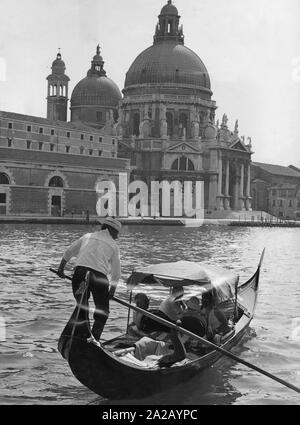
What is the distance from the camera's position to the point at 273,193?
267 ft

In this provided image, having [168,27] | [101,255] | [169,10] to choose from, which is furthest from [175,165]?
[101,255]

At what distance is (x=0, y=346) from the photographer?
9523mm

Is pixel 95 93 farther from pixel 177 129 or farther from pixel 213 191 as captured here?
pixel 213 191

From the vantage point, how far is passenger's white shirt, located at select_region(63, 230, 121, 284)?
291 inches

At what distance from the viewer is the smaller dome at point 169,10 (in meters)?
75.4

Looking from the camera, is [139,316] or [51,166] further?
[51,166]

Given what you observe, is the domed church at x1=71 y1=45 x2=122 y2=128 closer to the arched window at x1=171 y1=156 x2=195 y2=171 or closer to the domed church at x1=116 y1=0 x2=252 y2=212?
the domed church at x1=116 y1=0 x2=252 y2=212

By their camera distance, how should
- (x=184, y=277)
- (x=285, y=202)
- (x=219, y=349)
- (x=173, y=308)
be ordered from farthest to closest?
(x=285, y=202), (x=184, y=277), (x=173, y=308), (x=219, y=349)

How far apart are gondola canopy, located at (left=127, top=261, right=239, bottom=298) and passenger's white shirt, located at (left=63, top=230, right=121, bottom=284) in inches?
55.9

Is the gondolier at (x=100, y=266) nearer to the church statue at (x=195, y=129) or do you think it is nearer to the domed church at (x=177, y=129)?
the domed church at (x=177, y=129)

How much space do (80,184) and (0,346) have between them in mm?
41542

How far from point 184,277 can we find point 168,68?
62.7 m

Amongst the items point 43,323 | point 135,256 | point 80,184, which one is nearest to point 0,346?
point 43,323
